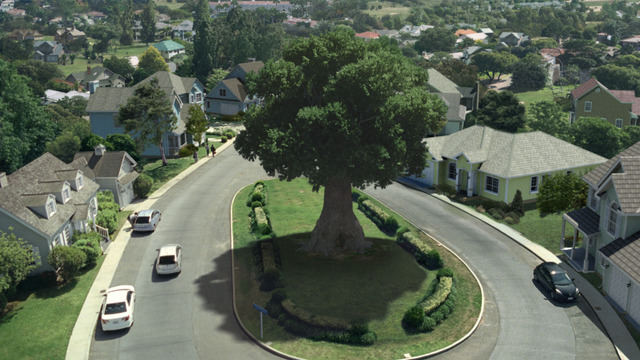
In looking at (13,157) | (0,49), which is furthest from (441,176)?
(0,49)

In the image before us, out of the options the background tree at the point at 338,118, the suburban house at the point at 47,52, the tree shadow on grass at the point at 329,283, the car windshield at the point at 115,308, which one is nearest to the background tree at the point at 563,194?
the background tree at the point at 338,118

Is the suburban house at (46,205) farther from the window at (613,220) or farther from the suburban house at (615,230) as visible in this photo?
the window at (613,220)

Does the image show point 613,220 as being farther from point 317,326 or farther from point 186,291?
point 186,291

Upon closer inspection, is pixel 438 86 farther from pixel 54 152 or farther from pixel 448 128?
pixel 54 152

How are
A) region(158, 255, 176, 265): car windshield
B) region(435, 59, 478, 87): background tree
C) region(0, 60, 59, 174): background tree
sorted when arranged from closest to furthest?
region(158, 255, 176, 265): car windshield < region(0, 60, 59, 174): background tree < region(435, 59, 478, 87): background tree

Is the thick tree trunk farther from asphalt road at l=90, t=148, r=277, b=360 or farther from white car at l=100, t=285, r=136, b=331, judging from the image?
white car at l=100, t=285, r=136, b=331

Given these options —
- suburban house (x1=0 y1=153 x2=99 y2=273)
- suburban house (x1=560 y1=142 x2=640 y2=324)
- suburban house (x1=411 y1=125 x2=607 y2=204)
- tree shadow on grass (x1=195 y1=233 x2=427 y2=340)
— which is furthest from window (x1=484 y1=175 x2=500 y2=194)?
suburban house (x1=0 y1=153 x2=99 y2=273)

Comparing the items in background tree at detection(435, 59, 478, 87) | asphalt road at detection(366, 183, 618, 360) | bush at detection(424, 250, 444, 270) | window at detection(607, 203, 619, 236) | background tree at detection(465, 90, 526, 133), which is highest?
background tree at detection(435, 59, 478, 87)
